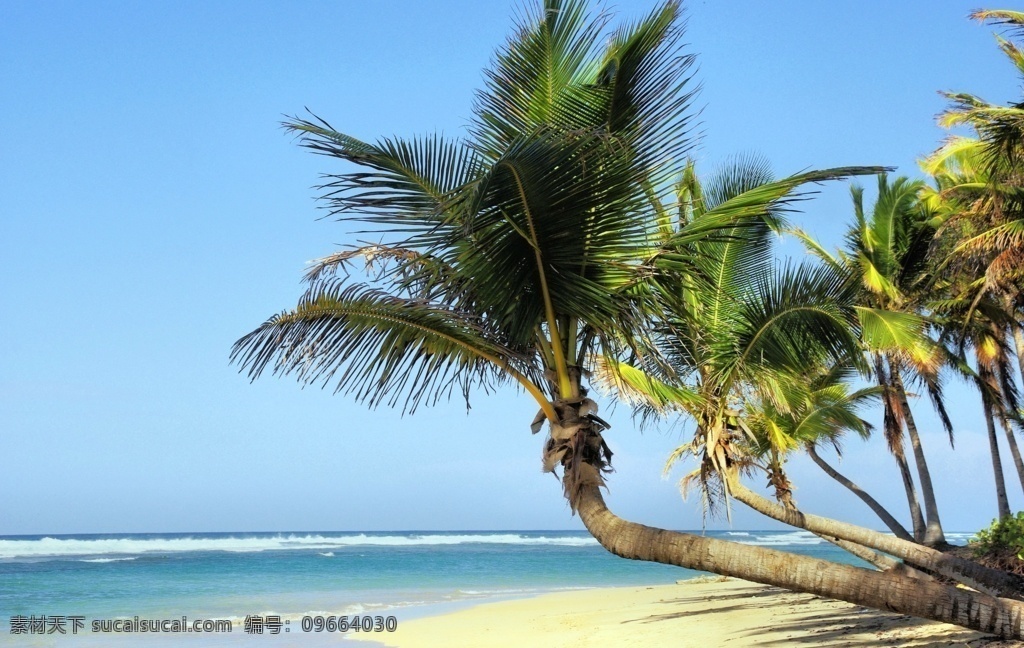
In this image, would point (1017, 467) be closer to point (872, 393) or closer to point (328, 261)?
point (872, 393)

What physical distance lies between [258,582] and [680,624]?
18148mm

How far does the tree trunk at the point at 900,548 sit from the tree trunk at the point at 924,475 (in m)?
6.73

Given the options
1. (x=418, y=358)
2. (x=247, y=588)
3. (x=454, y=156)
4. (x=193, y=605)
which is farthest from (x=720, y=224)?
(x=247, y=588)

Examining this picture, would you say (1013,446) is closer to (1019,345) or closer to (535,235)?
(1019,345)

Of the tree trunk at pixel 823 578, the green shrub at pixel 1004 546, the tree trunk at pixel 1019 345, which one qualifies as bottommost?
the green shrub at pixel 1004 546

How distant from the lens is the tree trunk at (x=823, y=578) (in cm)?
343

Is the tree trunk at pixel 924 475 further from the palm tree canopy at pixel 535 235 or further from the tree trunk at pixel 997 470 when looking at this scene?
the palm tree canopy at pixel 535 235

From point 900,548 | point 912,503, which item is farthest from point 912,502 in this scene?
point 900,548

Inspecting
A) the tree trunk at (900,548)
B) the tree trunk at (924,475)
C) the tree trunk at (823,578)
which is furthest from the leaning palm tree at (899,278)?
the tree trunk at (823,578)

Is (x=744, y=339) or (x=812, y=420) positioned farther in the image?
(x=812, y=420)

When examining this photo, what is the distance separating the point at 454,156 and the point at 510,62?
0.78 metres

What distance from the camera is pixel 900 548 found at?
23.9 feet

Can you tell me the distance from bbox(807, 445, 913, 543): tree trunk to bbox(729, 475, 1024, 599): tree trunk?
423 cm

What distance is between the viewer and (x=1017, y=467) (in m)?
18.7
